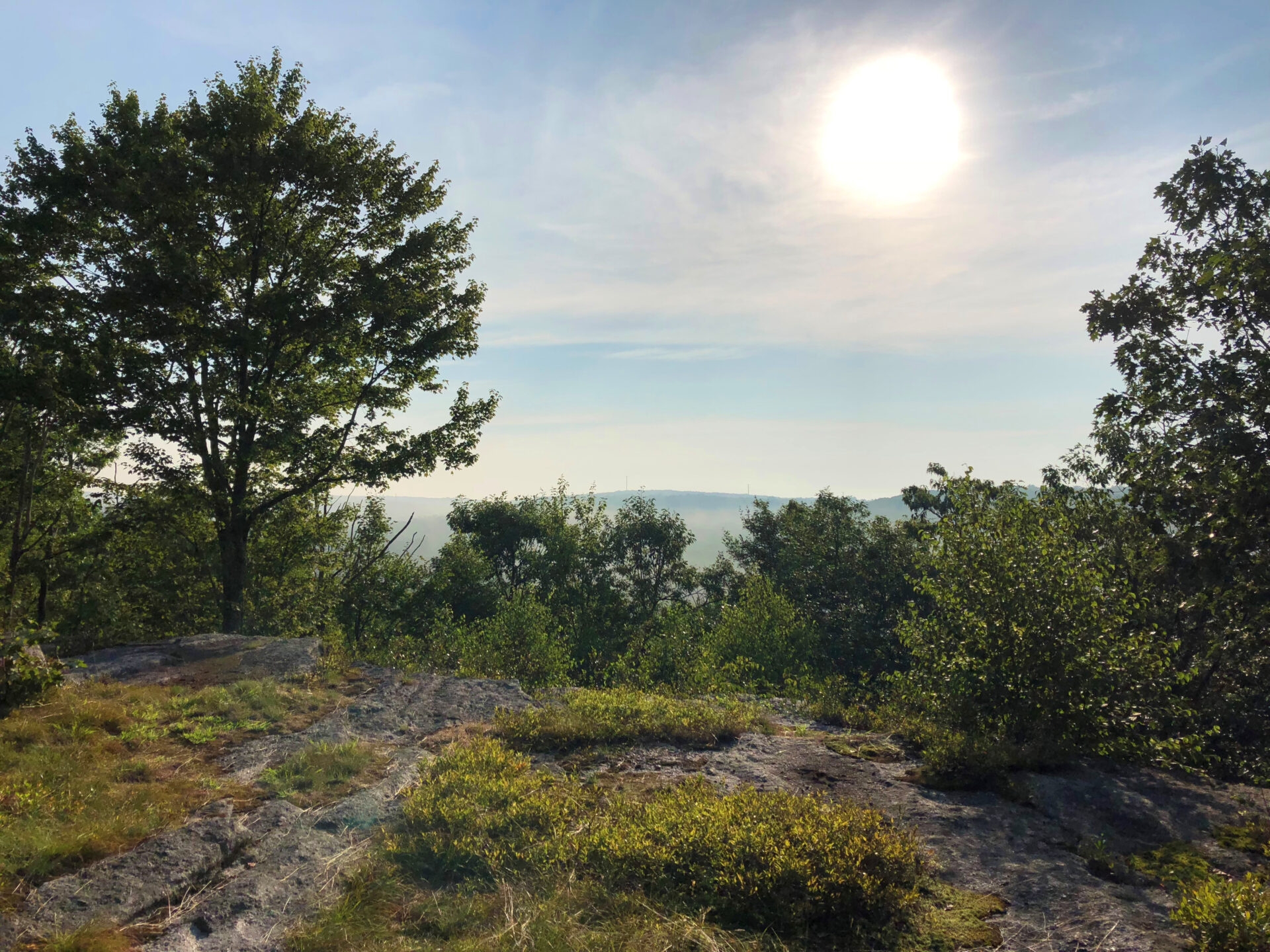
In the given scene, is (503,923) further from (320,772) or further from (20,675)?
(20,675)

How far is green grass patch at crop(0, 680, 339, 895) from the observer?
5.24 meters

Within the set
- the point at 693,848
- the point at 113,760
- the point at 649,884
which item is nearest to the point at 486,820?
the point at 649,884

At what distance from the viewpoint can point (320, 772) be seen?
24.2 feet

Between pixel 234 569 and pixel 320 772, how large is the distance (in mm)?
10550

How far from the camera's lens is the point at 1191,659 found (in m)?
14.6

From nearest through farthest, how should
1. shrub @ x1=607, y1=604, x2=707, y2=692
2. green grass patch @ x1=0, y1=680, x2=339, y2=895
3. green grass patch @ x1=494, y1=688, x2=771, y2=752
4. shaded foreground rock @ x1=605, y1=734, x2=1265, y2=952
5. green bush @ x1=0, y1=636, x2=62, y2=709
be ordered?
shaded foreground rock @ x1=605, y1=734, x2=1265, y2=952
green grass patch @ x1=0, y1=680, x2=339, y2=895
green bush @ x1=0, y1=636, x2=62, y2=709
green grass patch @ x1=494, y1=688, x2=771, y2=752
shrub @ x1=607, y1=604, x2=707, y2=692

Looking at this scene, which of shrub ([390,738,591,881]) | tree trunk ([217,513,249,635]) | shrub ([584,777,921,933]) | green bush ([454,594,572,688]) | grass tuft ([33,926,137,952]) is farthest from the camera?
green bush ([454,594,572,688])

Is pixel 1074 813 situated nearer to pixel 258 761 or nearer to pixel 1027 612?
pixel 1027 612

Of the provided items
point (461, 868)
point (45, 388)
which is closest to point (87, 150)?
point (45, 388)

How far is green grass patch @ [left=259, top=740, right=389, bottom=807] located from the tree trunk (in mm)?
9377

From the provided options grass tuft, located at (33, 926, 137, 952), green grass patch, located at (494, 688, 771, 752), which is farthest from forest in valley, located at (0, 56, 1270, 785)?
grass tuft, located at (33, 926, 137, 952)

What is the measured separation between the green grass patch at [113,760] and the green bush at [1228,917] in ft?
26.4

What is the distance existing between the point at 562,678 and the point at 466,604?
789 inches

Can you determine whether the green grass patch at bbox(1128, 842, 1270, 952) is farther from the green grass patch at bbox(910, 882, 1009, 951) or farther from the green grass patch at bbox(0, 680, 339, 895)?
the green grass patch at bbox(0, 680, 339, 895)
